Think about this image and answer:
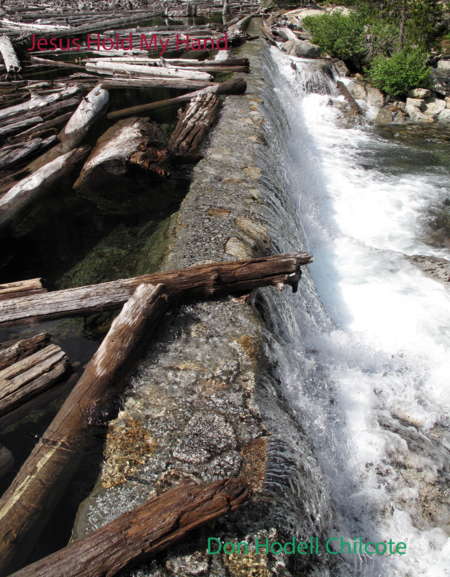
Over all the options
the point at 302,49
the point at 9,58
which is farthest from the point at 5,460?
the point at 302,49

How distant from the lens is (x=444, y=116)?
1324 cm

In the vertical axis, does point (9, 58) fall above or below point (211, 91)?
above

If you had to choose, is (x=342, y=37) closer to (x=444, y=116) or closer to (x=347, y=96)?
(x=347, y=96)

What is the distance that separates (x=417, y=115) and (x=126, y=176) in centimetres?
1213

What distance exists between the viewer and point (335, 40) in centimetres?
1587

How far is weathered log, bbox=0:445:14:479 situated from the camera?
7.77 feet

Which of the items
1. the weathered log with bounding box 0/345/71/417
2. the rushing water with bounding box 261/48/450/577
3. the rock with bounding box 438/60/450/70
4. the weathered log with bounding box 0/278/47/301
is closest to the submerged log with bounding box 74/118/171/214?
the rushing water with bounding box 261/48/450/577

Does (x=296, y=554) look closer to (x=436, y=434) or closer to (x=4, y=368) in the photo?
(x=4, y=368)

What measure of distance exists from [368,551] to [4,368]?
3.17 meters

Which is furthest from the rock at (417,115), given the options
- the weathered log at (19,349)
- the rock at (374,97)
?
the weathered log at (19,349)

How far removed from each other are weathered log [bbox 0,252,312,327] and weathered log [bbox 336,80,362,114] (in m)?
12.5

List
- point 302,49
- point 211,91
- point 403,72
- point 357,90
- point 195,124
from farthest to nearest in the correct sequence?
point 302,49, point 357,90, point 403,72, point 211,91, point 195,124

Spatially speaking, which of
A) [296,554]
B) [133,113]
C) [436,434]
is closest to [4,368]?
[296,554]

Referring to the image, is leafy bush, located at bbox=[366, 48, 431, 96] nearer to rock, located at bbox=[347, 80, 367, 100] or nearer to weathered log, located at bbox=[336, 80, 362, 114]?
rock, located at bbox=[347, 80, 367, 100]
